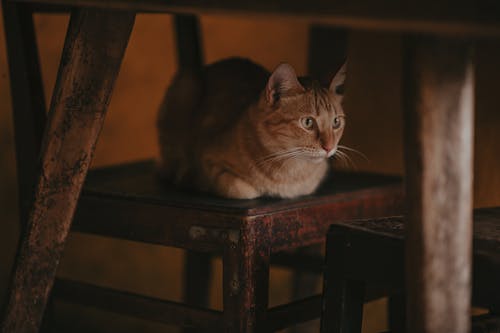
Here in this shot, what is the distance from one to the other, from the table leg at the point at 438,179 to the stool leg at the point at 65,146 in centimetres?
61

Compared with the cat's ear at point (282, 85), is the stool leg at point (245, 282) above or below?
below

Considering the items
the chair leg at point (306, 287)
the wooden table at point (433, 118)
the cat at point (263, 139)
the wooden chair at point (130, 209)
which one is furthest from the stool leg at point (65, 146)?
the chair leg at point (306, 287)

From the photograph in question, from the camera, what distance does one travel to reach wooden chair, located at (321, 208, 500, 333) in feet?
3.67

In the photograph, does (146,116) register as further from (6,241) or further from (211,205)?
(211,205)

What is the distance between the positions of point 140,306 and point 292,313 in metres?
0.31

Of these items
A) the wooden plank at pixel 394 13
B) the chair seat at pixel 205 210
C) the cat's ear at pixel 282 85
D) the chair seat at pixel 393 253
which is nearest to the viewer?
the wooden plank at pixel 394 13

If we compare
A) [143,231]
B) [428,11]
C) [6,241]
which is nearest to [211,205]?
[143,231]

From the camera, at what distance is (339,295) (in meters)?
1.29

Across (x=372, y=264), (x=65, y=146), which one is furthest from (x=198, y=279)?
(x=372, y=264)

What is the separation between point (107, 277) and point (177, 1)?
1467 mm

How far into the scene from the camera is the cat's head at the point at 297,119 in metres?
1.63

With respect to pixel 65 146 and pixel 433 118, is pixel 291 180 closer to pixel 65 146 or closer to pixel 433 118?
pixel 65 146

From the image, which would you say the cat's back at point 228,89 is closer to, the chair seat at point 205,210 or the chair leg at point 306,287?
the chair seat at point 205,210

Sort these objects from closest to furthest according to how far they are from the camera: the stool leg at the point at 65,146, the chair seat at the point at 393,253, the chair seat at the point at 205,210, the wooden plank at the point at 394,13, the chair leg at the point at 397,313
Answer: the wooden plank at the point at 394,13, the chair seat at the point at 393,253, the stool leg at the point at 65,146, the chair seat at the point at 205,210, the chair leg at the point at 397,313
